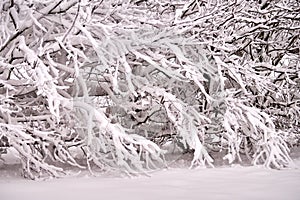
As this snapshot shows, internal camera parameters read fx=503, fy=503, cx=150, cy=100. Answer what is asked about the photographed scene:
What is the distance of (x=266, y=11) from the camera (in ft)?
26.1

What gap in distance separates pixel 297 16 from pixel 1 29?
16.9 feet

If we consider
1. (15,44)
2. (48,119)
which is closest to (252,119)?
(48,119)

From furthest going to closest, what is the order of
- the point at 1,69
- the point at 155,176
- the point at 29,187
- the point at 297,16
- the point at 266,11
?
the point at 297,16 → the point at 266,11 → the point at 155,176 → the point at 1,69 → the point at 29,187

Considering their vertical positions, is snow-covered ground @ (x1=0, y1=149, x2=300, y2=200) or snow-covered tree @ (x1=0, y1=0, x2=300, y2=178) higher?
snow-covered tree @ (x1=0, y1=0, x2=300, y2=178)

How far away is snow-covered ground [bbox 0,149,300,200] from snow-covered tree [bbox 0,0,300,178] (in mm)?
360

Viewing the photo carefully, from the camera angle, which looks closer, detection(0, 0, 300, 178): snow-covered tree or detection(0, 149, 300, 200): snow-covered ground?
detection(0, 149, 300, 200): snow-covered ground

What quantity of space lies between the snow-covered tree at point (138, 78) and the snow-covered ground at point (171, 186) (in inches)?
14.2

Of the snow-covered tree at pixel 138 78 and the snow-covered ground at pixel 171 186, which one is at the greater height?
the snow-covered tree at pixel 138 78

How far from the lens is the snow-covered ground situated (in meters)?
4.75

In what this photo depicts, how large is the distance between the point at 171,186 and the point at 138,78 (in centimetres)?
221

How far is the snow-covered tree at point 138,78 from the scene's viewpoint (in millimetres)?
5840

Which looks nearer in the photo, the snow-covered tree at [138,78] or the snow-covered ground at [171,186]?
the snow-covered ground at [171,186]

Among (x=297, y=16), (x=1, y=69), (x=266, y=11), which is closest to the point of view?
(x=1, y=69)

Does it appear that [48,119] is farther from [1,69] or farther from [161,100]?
[161,100]
